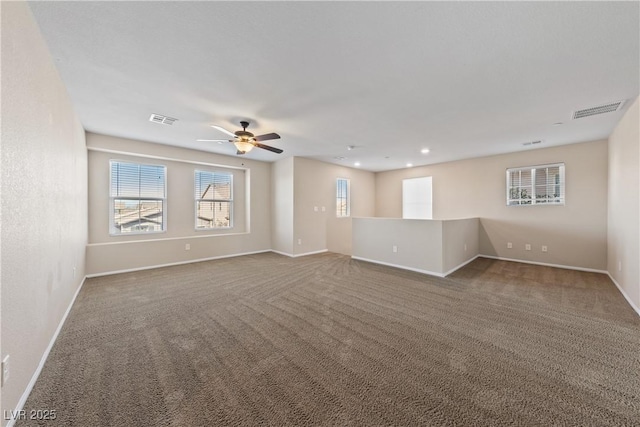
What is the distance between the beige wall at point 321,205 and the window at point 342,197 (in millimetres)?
158

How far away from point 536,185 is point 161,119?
7.54m

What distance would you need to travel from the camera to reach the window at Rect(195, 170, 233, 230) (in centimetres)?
577

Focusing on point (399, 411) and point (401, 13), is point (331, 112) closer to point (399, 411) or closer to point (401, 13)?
point (401, 13)

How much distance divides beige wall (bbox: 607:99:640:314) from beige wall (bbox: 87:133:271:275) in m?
6.71

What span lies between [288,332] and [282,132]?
3213mm

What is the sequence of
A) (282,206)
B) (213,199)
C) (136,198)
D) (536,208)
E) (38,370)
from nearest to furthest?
1. (38,370)
2. (136,198)
3. (536,208)
4. (213,199)
5. (282,206)

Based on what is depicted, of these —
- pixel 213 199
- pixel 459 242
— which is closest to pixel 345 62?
pixel 459 242

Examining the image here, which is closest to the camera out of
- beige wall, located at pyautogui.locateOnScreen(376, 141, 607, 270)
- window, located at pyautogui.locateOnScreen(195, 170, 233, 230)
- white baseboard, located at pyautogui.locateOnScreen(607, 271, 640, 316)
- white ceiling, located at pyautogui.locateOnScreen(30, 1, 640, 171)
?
white ceiling, located at pyautogui.locateOnScreen(30, 1, 640, 171)

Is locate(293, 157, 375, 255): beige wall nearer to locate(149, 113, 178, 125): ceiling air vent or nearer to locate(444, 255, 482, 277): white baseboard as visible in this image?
locate(444, 255, 482, 277): white baseboard

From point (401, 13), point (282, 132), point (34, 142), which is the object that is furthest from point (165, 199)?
point (401, 13)

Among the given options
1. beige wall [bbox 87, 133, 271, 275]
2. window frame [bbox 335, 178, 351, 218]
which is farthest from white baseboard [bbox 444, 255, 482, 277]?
beige wall [bbox 87, 133, 271, 275]

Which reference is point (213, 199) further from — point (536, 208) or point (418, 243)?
point (536, 208)

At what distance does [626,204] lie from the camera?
3287 millimetres

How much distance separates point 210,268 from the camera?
4930mm
